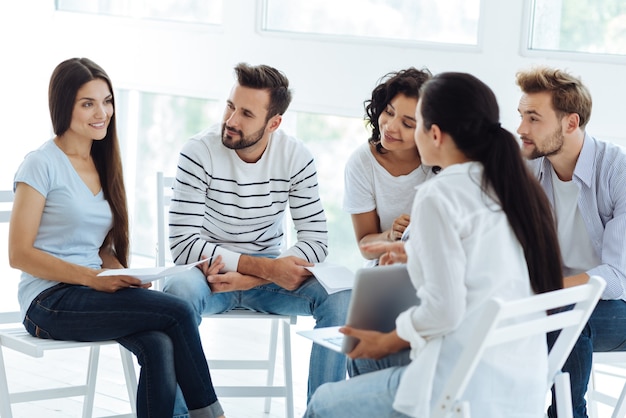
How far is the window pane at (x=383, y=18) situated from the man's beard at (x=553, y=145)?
0.99 m

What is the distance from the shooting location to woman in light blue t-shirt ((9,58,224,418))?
250 centimetres

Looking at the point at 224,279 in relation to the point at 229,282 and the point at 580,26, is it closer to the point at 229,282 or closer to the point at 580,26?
the point at 229,282

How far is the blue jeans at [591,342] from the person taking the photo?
8.23ft

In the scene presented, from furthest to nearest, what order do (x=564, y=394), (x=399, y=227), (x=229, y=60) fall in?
(x=229, y=60) < (x=399, y=227) < (x=564, y=394)

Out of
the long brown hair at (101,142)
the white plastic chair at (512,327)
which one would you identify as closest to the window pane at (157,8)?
the long brown hair at (101,142)

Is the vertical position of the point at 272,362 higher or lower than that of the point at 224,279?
lower

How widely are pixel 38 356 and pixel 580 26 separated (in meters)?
2.18

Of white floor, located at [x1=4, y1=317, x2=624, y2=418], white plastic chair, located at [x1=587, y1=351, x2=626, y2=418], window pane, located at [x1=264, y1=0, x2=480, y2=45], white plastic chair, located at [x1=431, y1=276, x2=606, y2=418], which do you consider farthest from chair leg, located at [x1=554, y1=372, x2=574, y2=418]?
window pane, located at [x1=264, y1=0, x2=480, y2=45]

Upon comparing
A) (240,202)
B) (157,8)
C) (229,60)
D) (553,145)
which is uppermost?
(157,8)

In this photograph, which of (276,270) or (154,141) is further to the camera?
(154,141)

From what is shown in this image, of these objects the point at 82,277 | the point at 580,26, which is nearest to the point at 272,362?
the point at 82,277

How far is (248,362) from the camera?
124 inches

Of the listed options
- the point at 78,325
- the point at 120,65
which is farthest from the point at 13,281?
the point at 78,325

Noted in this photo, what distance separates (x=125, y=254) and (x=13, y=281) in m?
2.00
